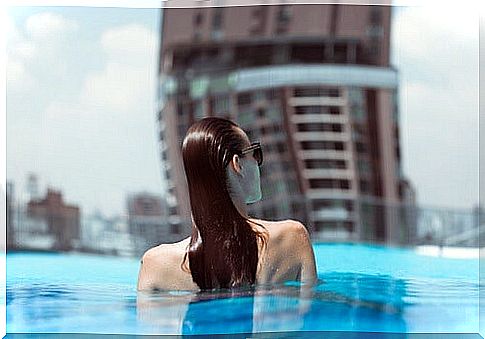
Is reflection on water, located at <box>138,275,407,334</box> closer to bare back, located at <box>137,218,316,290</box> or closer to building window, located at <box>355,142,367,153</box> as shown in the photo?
bare back, located at <box>137,218,316,290</box>

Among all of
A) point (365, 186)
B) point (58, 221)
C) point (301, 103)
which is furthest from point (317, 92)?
point (58, 221)

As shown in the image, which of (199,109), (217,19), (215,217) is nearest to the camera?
(215,217)

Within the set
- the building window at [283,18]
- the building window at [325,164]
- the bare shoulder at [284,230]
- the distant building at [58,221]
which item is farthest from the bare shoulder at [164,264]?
the building window at [325,164]

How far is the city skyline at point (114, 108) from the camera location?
19.1 feet

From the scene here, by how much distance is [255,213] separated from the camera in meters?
5.93

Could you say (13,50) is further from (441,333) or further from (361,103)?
(441,333)

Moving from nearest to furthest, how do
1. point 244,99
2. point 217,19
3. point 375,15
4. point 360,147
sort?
point 375,15 < point 217,19 < point 244,99 < point 360,147

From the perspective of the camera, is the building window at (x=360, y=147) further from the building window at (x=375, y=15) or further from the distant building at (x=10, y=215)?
the distant building at (x=10, y=215)

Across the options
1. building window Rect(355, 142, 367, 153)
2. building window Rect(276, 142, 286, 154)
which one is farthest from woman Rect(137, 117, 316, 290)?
building window Rect(355, 142, 367, 153)

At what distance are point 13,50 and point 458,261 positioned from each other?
272 centimetres

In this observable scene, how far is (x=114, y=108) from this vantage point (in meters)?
5.96

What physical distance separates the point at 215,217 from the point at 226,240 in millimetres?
101

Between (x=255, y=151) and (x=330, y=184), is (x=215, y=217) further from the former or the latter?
(x=330, y=184)

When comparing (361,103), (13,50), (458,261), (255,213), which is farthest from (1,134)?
(458,261)
